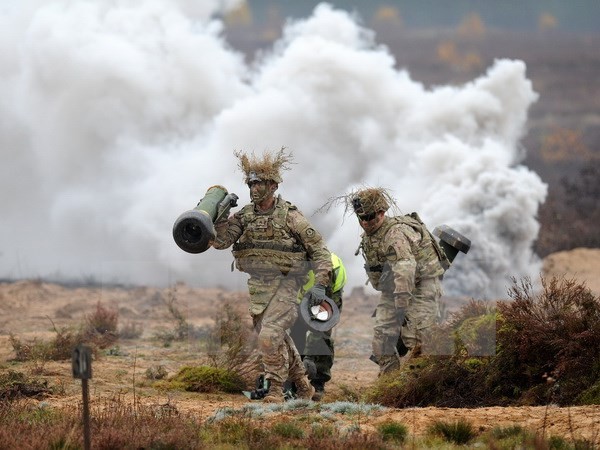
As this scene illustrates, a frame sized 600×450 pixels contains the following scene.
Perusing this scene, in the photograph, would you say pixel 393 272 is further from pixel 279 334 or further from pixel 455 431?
pixel 455 431

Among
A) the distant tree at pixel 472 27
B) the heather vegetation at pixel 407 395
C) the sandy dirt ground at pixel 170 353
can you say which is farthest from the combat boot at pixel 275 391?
the distant tree at pixel 472 27

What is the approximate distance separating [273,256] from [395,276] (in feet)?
4.06

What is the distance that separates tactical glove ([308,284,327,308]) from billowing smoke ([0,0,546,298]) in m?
15.5

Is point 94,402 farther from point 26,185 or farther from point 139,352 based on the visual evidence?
point 26,185

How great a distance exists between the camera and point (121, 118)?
3131cm

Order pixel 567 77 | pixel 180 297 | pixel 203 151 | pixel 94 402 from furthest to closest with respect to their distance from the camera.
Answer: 1. pixel 567 77
2. pixel 203 151
3. pixel 180 297
4. pixel 94 402

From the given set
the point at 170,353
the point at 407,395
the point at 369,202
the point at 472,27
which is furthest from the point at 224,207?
the point at 472,27

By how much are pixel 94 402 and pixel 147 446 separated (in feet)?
7.97

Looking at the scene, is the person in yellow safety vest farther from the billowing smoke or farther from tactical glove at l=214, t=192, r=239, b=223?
the billowing smoke

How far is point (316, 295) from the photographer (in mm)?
12031

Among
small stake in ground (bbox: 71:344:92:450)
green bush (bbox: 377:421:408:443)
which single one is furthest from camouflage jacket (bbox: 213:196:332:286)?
small stake in ground (bbox: 71:344:92:450)

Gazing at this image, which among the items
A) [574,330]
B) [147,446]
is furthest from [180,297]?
[147,446]

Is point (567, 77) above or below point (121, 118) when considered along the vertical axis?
above

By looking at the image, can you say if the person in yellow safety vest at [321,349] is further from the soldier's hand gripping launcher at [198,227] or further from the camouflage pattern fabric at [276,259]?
the soldier's hand gripping launcher at [198,227]
